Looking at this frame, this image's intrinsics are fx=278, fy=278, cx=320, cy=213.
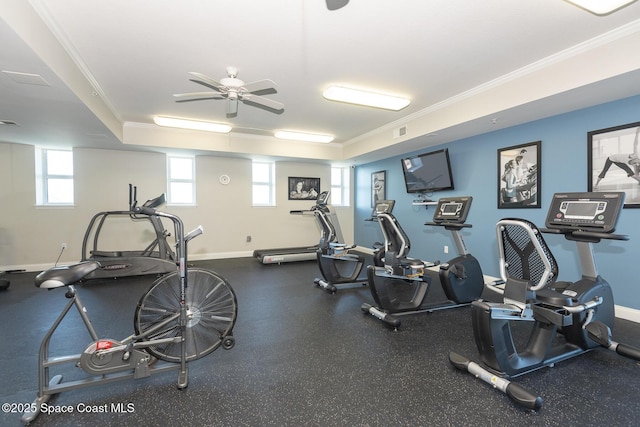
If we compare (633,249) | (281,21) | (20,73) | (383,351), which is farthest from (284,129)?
(633,249)

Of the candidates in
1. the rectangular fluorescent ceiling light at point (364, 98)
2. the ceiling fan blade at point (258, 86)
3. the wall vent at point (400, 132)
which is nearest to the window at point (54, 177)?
the ceiling fan blade at point (258, 86)

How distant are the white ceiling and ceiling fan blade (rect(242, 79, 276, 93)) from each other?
35 centimetres

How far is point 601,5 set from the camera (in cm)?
190

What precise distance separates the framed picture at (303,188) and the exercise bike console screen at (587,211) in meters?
5.72

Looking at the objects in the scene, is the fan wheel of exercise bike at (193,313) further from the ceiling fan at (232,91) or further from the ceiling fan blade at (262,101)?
the ceiling fan blade at (262,101)

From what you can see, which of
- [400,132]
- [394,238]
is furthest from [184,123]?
[394,238]

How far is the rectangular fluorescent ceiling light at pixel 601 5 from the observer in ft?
6.13

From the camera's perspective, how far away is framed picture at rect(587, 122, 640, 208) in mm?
2889

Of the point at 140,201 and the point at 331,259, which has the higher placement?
the point at 140,201

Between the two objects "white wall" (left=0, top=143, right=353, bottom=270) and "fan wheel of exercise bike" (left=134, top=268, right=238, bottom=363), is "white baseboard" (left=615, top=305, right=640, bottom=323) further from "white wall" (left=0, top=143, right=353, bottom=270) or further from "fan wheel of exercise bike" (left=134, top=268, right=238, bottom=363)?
"white wall" (left=0, top=143, right=353, bottom=270)

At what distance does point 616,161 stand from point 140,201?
24.9ft

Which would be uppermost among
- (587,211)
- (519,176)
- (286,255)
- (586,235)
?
(519,176)

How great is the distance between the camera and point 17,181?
5.10 metres

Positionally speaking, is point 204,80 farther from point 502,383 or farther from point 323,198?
point 502,383
